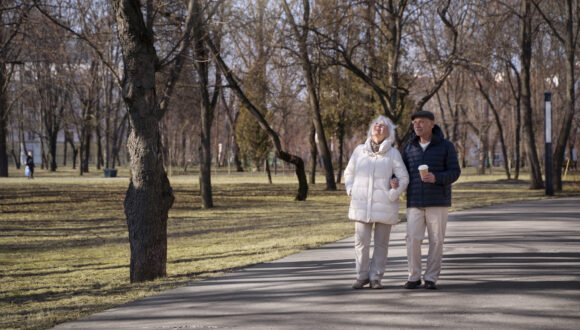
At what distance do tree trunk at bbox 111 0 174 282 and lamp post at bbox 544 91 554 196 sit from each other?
59.1 feet

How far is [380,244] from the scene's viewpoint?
24.4 feet

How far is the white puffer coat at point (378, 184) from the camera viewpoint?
23.6 ft

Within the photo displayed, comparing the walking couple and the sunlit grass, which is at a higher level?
the walking couple

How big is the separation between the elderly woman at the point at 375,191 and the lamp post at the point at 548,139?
722 inches

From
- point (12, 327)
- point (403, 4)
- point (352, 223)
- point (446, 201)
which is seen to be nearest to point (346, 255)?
point (446, 201)

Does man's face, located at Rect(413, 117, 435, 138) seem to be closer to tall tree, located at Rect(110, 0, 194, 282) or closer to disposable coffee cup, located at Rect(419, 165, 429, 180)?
disposable coffee cup, located at Rect(419, 165, 429, 180)

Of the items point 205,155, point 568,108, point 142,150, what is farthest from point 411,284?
point 568,108

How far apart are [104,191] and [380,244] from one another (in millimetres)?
→ 25892

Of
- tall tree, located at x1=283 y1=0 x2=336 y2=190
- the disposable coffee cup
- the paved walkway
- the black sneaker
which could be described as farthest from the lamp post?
the disposable coffee cup

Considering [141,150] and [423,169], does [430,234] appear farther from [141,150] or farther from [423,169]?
[141,150]

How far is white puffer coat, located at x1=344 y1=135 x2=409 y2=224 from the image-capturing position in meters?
7.21

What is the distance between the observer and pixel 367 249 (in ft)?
24.5

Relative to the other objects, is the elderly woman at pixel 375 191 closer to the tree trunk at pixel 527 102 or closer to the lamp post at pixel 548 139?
the lamp post at pixel 548 139

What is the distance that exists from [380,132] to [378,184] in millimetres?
559
